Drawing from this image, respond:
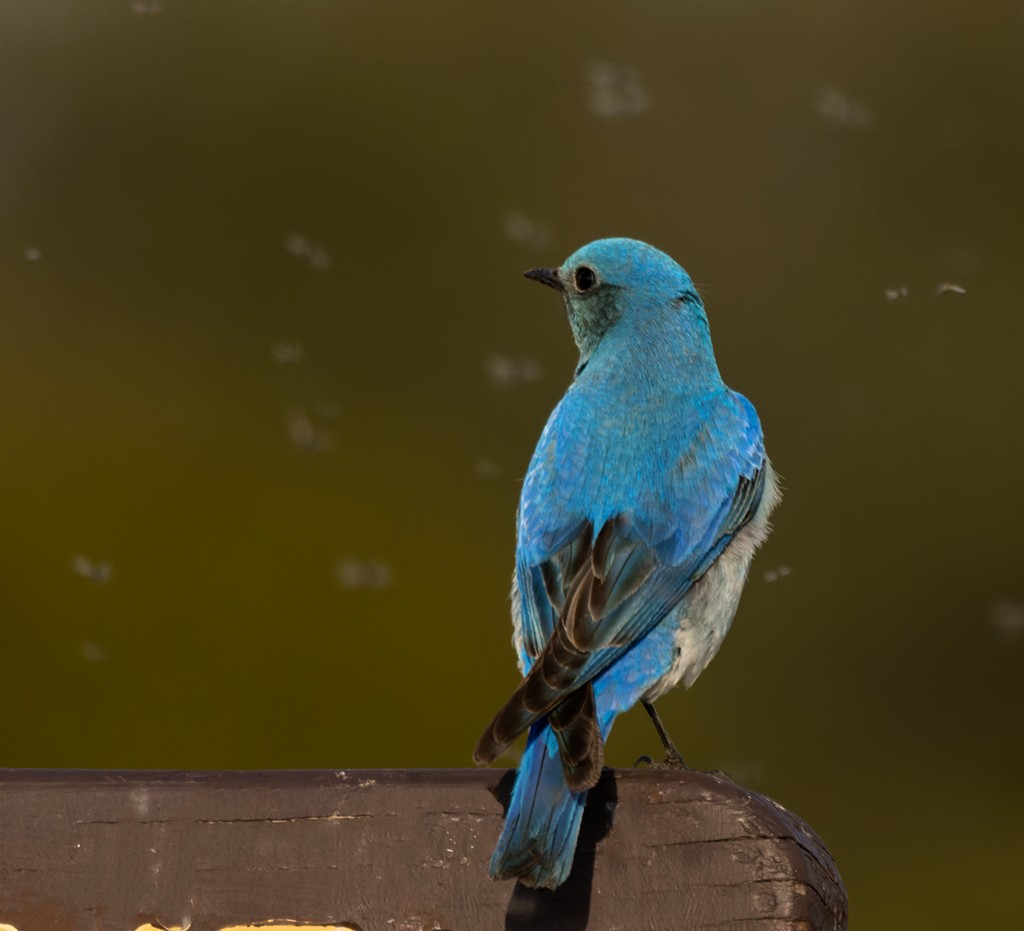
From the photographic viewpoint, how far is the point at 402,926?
309 cm

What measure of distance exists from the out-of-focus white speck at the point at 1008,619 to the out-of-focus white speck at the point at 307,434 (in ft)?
11.0

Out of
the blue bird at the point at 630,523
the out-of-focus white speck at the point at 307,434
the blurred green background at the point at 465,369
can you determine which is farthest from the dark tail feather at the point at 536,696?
the out-of-focus white speck at the point at 307,434

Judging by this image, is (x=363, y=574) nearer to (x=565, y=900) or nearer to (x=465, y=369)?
(x=465, y=369)

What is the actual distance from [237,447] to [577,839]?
599 centimetres

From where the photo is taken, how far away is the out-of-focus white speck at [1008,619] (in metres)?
Answer: 8.98

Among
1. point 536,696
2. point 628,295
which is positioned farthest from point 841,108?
point 536,696

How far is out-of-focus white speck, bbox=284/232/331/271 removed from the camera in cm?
959

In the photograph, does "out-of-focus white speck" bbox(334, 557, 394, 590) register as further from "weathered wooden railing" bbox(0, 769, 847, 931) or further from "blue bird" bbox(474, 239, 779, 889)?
"weathered wooden railing" bbox(0, 769, 847, 931)

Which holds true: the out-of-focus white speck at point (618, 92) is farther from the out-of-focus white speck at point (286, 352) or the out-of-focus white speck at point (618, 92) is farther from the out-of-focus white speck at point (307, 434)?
the out-of-focus white speck at point (307, 434)

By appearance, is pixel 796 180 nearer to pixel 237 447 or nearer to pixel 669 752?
pixel 237 447

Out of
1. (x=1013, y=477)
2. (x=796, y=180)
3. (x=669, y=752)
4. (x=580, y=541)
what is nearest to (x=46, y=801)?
(x=580, y=541)

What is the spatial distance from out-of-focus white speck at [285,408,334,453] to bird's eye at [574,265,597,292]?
3328 mm

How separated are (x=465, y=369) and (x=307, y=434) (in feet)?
3.38

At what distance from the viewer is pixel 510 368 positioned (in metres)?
9.16
